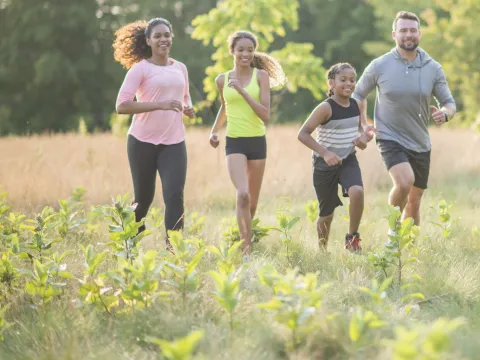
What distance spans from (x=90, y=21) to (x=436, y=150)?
68.6 ft

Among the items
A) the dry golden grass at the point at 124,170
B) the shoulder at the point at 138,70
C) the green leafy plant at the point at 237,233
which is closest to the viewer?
the shoulder at the point at 138,70

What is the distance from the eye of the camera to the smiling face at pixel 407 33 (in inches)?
219

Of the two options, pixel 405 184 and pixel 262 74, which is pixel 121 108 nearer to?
pixel 262 74

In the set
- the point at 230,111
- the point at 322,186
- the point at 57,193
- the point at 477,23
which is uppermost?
the point at 477,23

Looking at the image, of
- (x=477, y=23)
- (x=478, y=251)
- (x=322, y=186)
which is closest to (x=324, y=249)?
(x=322, y=186)

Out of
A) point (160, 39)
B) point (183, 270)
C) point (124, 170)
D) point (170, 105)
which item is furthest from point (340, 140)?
point (124, 170)

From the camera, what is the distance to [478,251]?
5.57 m

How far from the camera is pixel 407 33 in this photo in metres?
5.60

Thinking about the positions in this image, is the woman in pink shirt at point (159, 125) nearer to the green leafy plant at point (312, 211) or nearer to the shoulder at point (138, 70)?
the shoulder at point (138, 70)

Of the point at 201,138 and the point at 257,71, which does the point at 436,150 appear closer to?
the point at 201,138

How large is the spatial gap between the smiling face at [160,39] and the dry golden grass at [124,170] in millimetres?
2530

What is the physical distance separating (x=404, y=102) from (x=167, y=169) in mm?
1898

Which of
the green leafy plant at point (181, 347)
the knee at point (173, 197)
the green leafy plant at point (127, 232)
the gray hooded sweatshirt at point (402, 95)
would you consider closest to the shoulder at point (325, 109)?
the gray hooded sweatshirt at point (402, 95)

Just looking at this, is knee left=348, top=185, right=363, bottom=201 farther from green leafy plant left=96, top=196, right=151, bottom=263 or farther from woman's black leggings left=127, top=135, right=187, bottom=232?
green leafy plant left=96, top=196, right=151, bottom=263
